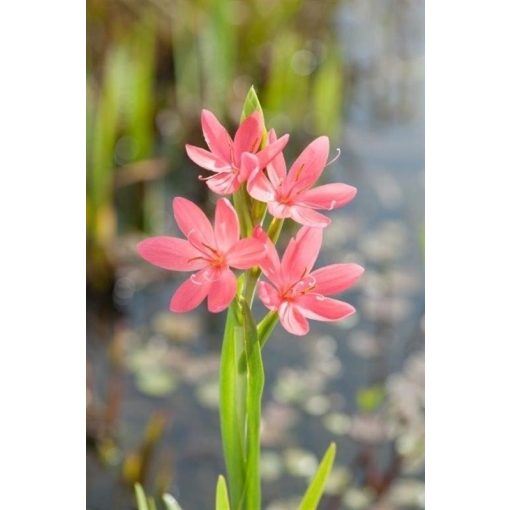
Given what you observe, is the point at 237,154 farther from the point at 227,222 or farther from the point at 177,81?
the point at 177,81

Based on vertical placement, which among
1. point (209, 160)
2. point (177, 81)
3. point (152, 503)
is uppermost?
point (177, 81)

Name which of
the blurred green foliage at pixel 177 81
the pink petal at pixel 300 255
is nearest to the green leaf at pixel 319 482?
the pink petal at pixel 300 255

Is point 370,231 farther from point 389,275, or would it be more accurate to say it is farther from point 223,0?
point 223,0
